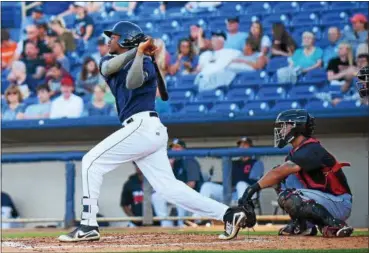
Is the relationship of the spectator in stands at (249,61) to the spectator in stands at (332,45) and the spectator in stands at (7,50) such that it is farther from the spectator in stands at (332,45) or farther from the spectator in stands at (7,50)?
the spectator in stands at (7,50)

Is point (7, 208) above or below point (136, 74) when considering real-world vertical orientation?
below

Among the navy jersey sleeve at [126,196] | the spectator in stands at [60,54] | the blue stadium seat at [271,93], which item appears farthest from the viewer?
the spectator in stands at [60,54]

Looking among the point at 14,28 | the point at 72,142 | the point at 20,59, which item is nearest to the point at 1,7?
the point at 14,28

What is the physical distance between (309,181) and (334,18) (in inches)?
209

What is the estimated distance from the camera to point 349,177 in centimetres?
968

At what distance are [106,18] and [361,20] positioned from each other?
11.7ft

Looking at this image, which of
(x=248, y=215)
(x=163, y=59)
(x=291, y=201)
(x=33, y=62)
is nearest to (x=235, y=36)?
(x=163, y=59)

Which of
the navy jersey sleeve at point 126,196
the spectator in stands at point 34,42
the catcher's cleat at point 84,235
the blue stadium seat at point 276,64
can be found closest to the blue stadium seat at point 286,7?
the blue stadium seat at point 276,64

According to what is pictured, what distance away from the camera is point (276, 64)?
392 inches

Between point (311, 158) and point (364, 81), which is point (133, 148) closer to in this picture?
point (311, 158)

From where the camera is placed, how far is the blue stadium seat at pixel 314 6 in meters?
10.2

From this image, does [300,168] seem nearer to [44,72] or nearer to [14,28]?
[44,72]

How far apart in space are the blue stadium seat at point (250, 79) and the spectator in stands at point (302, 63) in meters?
0.22

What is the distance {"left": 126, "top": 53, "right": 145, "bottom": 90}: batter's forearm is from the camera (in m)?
4.41
